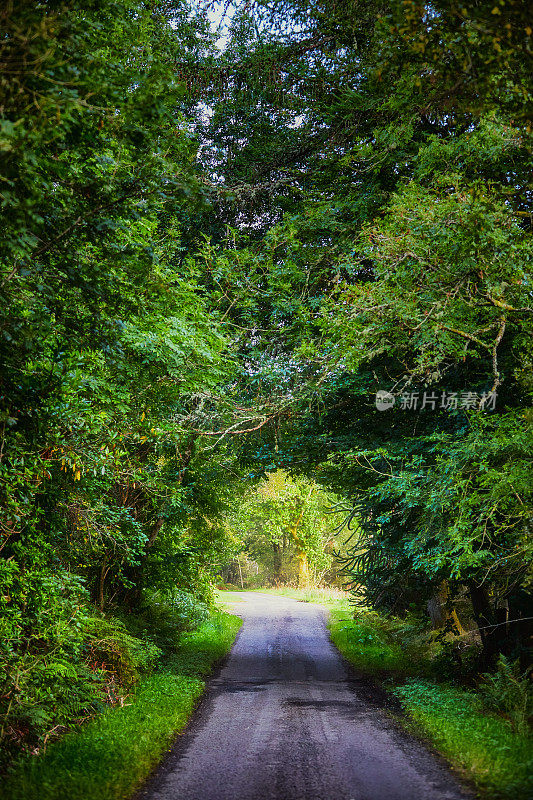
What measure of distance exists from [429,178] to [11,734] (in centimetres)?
1023

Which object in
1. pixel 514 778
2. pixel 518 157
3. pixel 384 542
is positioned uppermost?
pixel 518 157

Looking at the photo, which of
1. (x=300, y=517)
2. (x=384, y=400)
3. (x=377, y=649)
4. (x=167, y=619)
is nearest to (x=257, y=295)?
(x=384, y=400)

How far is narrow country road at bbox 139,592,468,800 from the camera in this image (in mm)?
5691

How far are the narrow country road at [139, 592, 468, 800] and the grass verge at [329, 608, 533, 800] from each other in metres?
0.30

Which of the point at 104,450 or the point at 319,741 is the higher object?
the point at 104,450

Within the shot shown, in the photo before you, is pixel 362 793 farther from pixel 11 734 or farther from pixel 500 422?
pixel 500 422

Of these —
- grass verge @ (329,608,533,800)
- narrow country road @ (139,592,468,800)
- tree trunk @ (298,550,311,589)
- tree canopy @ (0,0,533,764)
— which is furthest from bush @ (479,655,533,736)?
tree trunk @ (298,550,311,589)

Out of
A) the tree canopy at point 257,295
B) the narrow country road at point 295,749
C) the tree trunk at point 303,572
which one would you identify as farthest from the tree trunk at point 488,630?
the tree trunk at point 303,572

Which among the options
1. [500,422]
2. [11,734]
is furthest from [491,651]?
[11,734]

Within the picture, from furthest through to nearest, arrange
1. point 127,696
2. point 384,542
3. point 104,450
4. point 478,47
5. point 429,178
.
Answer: point 384,542, point 429,178, point 127,696, point 104,450, point 478,47

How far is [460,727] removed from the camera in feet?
24.5

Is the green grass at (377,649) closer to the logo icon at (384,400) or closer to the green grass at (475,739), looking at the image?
the green grass at (475,739)

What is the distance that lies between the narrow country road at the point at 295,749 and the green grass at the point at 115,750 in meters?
0.26

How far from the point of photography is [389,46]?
18.6 ft
